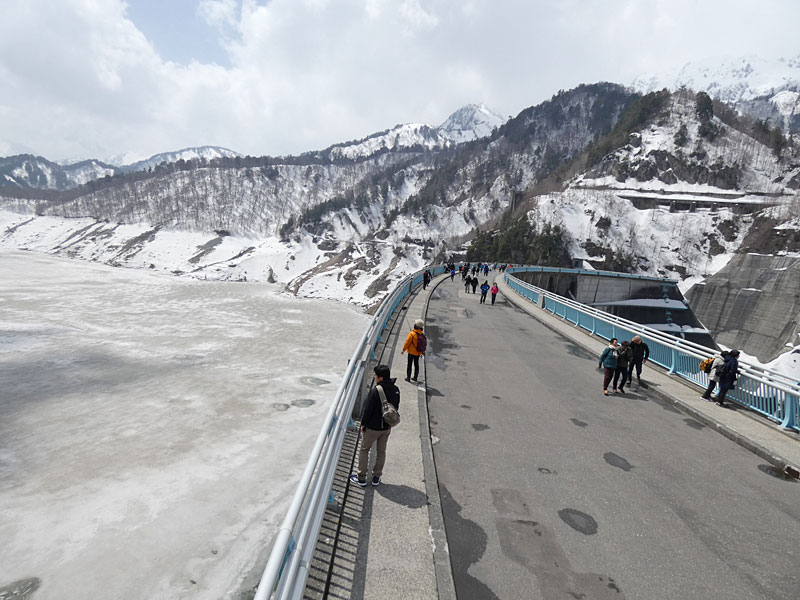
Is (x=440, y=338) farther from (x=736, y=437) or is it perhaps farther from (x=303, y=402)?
(x=736, y=437)

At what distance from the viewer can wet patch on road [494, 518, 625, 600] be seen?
4.03 m

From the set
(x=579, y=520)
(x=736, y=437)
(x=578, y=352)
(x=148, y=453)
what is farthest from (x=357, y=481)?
(x=578, y=352)

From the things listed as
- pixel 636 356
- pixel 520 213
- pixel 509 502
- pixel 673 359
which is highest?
pixel 520 213

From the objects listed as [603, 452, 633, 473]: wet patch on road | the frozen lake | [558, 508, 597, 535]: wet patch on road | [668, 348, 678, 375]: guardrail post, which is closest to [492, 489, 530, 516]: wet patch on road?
[558, 508, 597, 535]: wet patch on road

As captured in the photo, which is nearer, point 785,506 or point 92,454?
point 785,506

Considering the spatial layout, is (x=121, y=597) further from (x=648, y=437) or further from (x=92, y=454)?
(x=648, y=437)

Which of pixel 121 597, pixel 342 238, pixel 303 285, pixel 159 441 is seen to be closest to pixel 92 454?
pixel 159 441

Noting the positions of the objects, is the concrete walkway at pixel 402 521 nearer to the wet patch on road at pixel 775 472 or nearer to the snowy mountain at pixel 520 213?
the wet patch on road at pixel 775 472

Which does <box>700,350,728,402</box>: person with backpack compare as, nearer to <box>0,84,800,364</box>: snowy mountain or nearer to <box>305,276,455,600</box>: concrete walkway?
<box>305,276,455,600</box>: concrete walkway

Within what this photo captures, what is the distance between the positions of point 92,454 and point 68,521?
3427 millimetres

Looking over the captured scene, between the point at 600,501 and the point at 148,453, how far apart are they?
11.8 meters

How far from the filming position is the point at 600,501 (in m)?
5.63

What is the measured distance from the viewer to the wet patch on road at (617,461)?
21.9 feet

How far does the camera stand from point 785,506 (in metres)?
5.78
